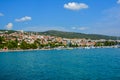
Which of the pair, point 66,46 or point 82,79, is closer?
point 82,79

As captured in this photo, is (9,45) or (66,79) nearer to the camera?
(66,79)

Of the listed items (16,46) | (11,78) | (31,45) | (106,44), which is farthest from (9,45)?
(11,78)

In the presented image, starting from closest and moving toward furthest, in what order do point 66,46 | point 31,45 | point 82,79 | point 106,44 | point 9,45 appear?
point 82,79 → point 9,45 → point 31,45 → point 66,46 → point 106,44

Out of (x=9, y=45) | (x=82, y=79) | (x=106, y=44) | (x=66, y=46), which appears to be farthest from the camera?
(x=106, y=44)

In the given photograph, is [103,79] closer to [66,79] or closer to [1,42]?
[66,79]

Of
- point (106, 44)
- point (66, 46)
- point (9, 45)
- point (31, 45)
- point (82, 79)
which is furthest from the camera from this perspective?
point (106, 44)

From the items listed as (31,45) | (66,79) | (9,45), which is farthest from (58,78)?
(31,45)

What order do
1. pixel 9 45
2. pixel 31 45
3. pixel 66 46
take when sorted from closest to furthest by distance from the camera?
1. pixel 9 45
2. pixel 31 45
3. pixel 66 46

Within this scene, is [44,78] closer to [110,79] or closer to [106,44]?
[110,79]

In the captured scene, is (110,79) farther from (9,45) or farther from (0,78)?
(9,45)
